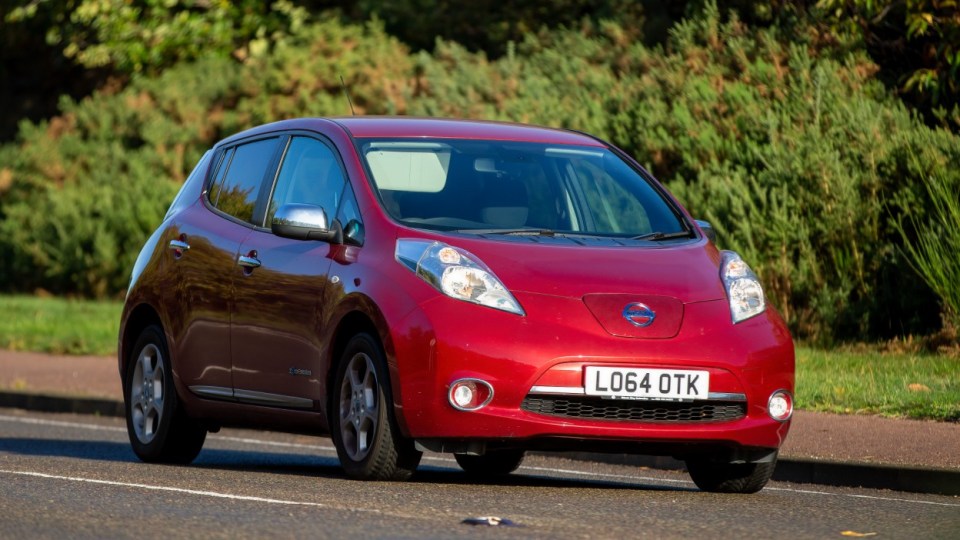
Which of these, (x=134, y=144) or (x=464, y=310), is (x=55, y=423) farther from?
(x=134, y=144)

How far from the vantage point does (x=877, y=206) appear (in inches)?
666

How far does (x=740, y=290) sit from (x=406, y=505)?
1973mm

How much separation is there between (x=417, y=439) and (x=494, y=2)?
1958 cm

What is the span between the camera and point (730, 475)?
9.14 m

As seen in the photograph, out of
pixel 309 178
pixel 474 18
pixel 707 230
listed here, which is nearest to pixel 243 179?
pixel 309 178

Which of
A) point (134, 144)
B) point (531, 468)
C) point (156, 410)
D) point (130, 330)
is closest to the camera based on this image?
point (156, 410)

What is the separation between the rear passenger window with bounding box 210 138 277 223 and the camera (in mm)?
10156

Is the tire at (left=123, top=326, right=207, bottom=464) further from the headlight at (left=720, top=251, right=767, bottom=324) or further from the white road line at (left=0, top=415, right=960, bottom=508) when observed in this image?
the headlight at (left=720, top=251, right=767, bottom=324)

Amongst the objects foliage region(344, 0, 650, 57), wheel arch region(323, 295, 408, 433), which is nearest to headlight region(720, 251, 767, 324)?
wheel arch region(323, 295, 408, 433)

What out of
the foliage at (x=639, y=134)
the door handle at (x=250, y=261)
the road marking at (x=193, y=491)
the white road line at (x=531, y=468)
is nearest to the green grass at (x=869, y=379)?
the foliage at (x=639, y=134)

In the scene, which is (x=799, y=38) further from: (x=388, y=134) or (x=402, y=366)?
(x=402, y=366)

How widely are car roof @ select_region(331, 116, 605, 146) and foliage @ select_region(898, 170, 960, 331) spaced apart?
594 centimetres

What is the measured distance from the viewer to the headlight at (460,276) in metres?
8.30

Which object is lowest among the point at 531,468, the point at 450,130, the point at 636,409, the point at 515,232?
the point at 531,468
